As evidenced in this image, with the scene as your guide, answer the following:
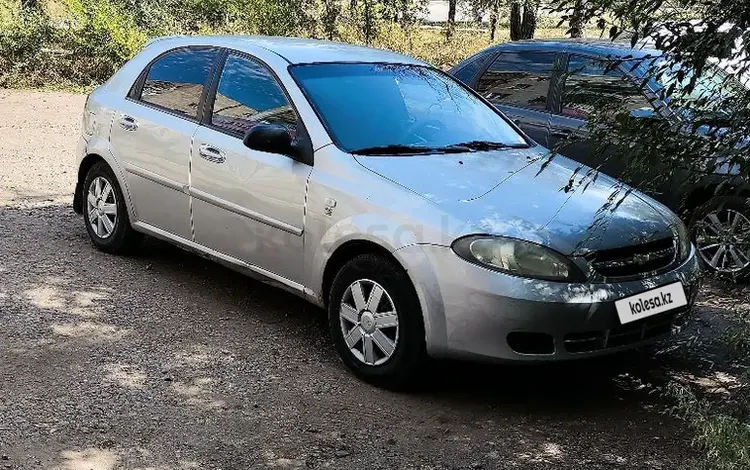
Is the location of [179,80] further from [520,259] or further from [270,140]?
[520,259]

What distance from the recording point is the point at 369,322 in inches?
192

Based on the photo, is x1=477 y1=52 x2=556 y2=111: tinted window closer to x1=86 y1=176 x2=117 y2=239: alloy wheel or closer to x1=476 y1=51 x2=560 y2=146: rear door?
x1=476 y1=51 x2=560 y2=146: rear door

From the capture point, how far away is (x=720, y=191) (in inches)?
132

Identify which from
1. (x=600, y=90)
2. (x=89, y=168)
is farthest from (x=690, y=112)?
(x=89, y=168)

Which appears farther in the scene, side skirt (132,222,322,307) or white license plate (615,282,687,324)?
side skirt (132,222,322,307)

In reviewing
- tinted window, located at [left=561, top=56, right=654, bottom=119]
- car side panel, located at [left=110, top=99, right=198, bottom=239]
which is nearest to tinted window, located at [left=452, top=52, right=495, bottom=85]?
car side panel, located at [left=110, top=99, right=198, bottom=239]

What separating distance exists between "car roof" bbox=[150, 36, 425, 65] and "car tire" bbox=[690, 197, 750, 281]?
2.19 metres

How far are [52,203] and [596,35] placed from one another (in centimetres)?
635

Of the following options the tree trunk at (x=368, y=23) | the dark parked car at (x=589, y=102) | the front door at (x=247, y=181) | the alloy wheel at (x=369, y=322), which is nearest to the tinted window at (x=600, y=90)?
the dark parked car at (x=589, y=102)

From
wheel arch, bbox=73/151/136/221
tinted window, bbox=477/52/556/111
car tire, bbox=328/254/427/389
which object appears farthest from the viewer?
tinted window, bbox=477/52/556/111

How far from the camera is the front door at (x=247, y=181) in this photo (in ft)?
17.4

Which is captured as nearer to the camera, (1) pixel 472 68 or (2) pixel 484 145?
(2) pixel 484 145

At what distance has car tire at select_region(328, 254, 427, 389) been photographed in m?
4.68

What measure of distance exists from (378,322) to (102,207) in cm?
295
